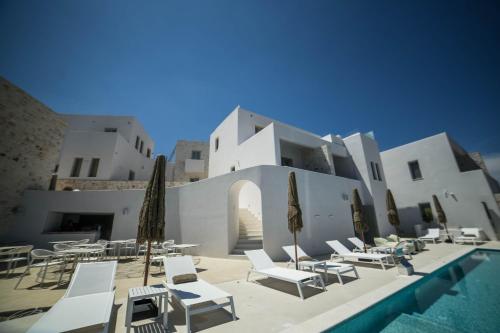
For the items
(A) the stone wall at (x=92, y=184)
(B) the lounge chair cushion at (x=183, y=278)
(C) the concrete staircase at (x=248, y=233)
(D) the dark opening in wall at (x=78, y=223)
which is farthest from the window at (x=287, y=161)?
(D) the dark opening in wall at (x=78, y=223)

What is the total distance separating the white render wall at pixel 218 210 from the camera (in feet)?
32.4

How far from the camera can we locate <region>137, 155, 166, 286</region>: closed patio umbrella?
4.27 meters

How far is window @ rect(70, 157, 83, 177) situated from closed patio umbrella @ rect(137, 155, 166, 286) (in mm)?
18115

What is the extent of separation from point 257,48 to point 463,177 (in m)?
19.1

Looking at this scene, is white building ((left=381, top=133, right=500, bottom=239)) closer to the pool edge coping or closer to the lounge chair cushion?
the pool edge coping

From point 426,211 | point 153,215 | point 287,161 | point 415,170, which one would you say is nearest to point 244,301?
point 153,215

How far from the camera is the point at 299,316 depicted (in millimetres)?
3477

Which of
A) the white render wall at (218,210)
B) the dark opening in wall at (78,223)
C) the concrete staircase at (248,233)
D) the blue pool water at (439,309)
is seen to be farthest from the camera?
the dark opening in wall at (78,223)

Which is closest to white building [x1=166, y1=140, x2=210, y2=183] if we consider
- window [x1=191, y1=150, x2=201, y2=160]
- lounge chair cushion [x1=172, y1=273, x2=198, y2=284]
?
window [x1=191, y1=150, x2=201, y2=160]

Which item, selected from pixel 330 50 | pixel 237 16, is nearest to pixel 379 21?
pixel 330 50

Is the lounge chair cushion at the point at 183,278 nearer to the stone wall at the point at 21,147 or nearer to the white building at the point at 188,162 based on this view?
the stone wall at the point at 21,147

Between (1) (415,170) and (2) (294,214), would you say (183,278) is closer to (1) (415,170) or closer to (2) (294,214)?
(2) (294,214)

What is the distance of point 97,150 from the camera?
58.0 feet

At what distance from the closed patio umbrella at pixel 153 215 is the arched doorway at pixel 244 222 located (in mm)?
5924
